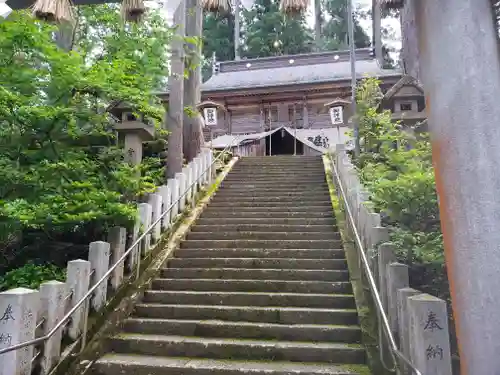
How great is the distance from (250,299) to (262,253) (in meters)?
1.21

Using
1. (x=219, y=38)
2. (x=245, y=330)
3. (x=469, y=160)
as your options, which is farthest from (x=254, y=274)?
(x=219, y=38)

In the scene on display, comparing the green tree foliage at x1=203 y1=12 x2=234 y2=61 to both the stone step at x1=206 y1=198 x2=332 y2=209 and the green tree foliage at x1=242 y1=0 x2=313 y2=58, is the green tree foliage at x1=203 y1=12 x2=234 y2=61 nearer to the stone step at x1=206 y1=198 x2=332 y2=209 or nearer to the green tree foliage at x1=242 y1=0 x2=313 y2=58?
the green tree foliage at x1=242 y1=0 x2=313 y2=58

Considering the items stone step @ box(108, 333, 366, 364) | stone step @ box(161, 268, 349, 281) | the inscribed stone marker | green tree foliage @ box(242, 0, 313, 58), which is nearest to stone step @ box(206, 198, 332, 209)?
stone step @ box(161, 268, 349, 281)

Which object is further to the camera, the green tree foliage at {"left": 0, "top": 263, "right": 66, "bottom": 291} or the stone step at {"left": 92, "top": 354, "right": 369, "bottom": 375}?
the green tree foliage at {"left": 0, "top": 263, "right": 66, "bottom": 291}

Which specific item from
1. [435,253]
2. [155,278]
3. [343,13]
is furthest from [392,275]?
[343,13]

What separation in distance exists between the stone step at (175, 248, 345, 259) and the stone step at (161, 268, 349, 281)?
0.52m

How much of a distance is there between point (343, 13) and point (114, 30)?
91.2 feet

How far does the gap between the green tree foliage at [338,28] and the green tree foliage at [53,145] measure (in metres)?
28.2

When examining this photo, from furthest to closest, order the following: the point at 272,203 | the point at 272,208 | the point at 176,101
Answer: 1. the point at 176,101
2. the point at 272,203
3. the point at 272,208

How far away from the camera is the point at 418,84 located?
7590 millimetres

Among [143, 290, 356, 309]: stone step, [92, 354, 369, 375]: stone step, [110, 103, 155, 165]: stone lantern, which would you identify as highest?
[110, 103, 155, 165]: stone lantern

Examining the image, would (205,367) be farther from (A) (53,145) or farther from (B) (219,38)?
(B) (219,38)

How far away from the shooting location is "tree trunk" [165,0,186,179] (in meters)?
8.51

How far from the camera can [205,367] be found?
3.87 m
